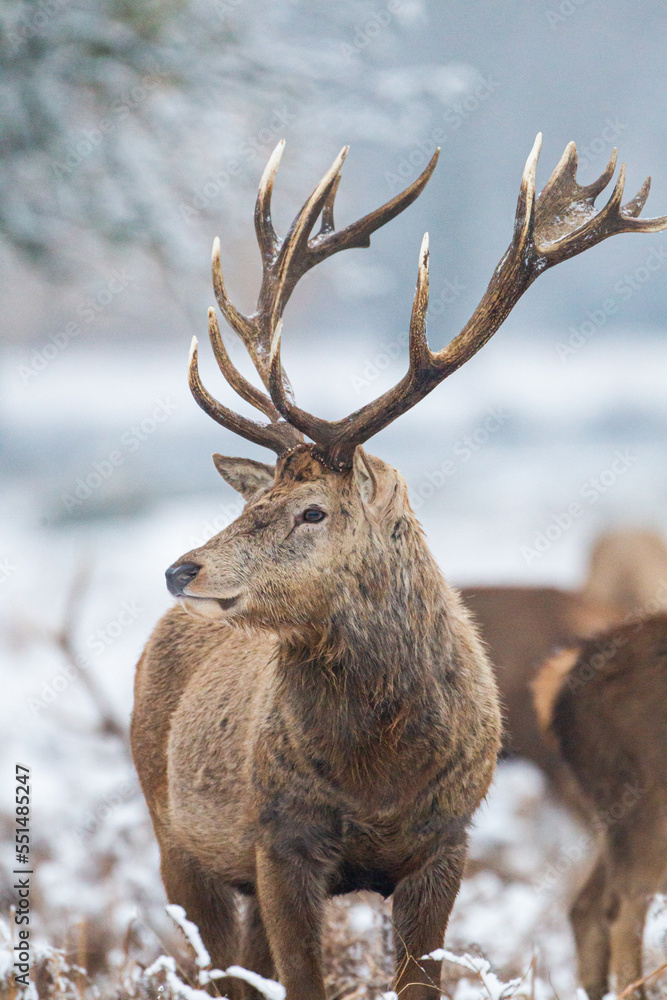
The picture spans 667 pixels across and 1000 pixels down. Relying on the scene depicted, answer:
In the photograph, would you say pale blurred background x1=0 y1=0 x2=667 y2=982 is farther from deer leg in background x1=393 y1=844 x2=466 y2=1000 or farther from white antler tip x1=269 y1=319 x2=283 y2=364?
white antler tip x1=269 y1=319 x2=283 y2=364

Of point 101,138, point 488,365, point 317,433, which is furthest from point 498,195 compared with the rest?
point 317,433

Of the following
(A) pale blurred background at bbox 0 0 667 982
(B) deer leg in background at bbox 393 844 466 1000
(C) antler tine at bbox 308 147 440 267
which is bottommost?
(B) deer leg in background at bbox 393 844 466 1000

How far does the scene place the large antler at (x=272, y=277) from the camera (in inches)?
119

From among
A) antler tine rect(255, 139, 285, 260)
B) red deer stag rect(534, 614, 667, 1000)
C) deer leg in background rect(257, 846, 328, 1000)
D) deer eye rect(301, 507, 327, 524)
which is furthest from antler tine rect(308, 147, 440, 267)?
red deer stag rect(534, 614, 667, 1000)

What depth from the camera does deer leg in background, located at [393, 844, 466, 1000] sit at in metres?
2.79

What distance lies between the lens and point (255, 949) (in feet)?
11.5

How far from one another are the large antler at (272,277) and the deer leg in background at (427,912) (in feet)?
4.23

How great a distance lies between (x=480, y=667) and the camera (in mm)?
2996

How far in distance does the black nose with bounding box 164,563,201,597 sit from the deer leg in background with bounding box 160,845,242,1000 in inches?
48.0

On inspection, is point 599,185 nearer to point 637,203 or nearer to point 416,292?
point 637,203

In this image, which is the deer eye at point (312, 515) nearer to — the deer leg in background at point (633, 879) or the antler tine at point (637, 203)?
the antler tine at point (637, 203)

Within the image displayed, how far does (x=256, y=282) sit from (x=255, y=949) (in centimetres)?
652

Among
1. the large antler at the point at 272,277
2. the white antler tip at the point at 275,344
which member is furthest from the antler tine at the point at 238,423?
the white antler tip at the point at 275,344

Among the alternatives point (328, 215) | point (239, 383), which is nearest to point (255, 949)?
point (239, 383)
